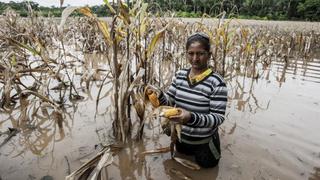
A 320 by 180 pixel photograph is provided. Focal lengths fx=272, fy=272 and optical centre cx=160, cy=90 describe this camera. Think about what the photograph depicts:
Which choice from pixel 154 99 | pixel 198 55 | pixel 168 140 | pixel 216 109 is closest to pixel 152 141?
pixel 168 140

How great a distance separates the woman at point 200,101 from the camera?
1987 mm

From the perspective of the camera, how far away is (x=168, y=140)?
2.73 meters

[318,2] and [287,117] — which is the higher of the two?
[318,2]

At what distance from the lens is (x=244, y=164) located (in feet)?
7.72

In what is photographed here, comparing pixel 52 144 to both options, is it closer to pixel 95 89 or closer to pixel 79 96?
pixel 79 96

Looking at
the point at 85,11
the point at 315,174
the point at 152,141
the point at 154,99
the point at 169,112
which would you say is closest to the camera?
the point at 169,112

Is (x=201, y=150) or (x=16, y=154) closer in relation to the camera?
(x=201, y=150)

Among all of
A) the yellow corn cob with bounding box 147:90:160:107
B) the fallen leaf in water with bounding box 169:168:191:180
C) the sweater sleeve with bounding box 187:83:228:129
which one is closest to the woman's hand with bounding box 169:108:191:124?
the sweater sleeve with bounding box 187:83:228:129

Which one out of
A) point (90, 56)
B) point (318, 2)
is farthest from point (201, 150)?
point (318, 2)

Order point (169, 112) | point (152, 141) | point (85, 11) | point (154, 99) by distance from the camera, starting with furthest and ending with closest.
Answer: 1. point (152, 141)
2. point (154, 99)
3. point (85, 11)
4. point (169, 112)

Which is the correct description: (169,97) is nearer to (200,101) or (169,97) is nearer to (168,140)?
(200,101)

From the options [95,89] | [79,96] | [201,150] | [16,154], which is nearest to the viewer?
[201,150]

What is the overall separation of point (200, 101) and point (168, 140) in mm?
771

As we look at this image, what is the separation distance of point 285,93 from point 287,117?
41.5 inches
